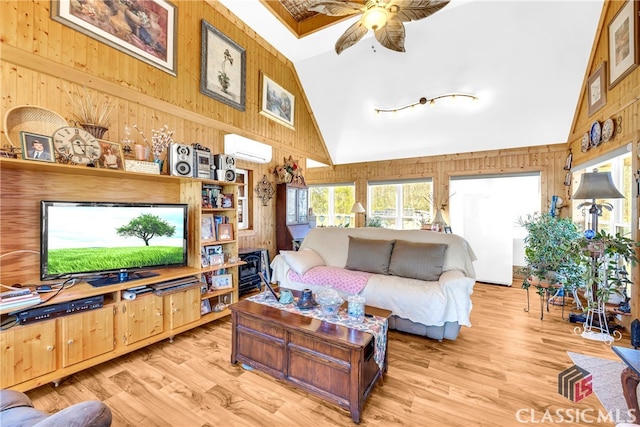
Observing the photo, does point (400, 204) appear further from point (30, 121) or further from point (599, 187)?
point (30, 121)

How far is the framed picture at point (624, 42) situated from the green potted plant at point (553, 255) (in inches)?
64.4

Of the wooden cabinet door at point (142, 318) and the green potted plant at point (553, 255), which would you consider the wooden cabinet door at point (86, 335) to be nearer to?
the wooden cabinet door at point (142, 318)

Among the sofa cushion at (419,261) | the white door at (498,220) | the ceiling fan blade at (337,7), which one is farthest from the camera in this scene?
the white door at (498,220)

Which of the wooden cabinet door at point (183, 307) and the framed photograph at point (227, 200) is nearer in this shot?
the wooden cabinet door at point (183, 307)

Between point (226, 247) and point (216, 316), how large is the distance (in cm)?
79

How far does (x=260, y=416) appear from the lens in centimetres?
157

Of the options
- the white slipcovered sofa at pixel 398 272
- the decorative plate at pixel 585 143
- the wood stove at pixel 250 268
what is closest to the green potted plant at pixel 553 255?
the white slipcovered sofa at pixel 398 272

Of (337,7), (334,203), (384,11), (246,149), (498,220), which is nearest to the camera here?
(384,11)

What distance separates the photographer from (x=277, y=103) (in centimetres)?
448

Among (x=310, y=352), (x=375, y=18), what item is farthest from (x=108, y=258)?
(x=375, y=18)

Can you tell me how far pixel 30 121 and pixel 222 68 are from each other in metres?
2.16

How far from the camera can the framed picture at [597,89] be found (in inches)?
119

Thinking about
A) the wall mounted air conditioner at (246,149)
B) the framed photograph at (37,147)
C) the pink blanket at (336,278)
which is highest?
the wall mounted air conditioner at (246,149)

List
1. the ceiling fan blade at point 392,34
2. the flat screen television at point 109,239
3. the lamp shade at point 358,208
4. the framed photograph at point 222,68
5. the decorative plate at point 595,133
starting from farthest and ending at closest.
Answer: the lamp shade at point 358,208, the framed photograph at point 222,68, the decorative plate at point 595,133, the ceiling fan blade at point 392,34, the flat screen television at point 109,239
